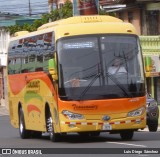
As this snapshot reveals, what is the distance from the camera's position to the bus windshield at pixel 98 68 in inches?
989

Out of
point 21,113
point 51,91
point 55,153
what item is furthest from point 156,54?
point 55,153

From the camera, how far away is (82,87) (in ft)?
82.3

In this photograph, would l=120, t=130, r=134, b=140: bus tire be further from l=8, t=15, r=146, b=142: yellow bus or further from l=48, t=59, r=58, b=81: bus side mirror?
l=48, t=59, r=58, b=81: bus side mirror

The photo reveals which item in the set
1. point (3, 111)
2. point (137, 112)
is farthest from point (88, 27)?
point (3, 111)

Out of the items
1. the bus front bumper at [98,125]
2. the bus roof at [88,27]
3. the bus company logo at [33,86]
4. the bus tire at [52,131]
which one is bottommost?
the bus tire at [52,131]

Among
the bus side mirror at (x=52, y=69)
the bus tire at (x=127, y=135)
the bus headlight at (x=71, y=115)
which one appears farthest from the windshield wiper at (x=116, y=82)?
the bus tire at (x=127, y=135)

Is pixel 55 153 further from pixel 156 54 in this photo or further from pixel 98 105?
pixel 156 54

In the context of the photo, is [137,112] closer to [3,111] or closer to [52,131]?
[52,131]

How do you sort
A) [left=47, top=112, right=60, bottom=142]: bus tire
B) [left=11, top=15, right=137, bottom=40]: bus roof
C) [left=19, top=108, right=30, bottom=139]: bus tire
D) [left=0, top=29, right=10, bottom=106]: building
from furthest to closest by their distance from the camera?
1. [left=0, top=29, right=10, bottom=106]: building
2. [left=19, top=108, right=30, bottom=139]: bus tire
3. [left=47, top=112, right=60, bottom=142]: bus tire
4. [left=11, top=15, right=137, bottom=40]: bus roof

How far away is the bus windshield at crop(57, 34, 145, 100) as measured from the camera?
25109mm

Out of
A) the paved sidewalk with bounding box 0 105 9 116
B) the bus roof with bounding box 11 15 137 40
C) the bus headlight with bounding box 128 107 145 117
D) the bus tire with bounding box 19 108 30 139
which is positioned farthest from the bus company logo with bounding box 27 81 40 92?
the paved sidewalk with bounding box 0 105 9 116

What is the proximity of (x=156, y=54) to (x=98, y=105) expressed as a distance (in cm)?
2471

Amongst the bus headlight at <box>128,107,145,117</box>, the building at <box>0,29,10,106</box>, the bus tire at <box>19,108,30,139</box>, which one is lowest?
the building at <box>0,29,10,106</box>

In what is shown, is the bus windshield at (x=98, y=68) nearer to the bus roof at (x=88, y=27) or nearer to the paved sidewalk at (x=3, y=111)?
the bus roof at (x=88, y=27)
